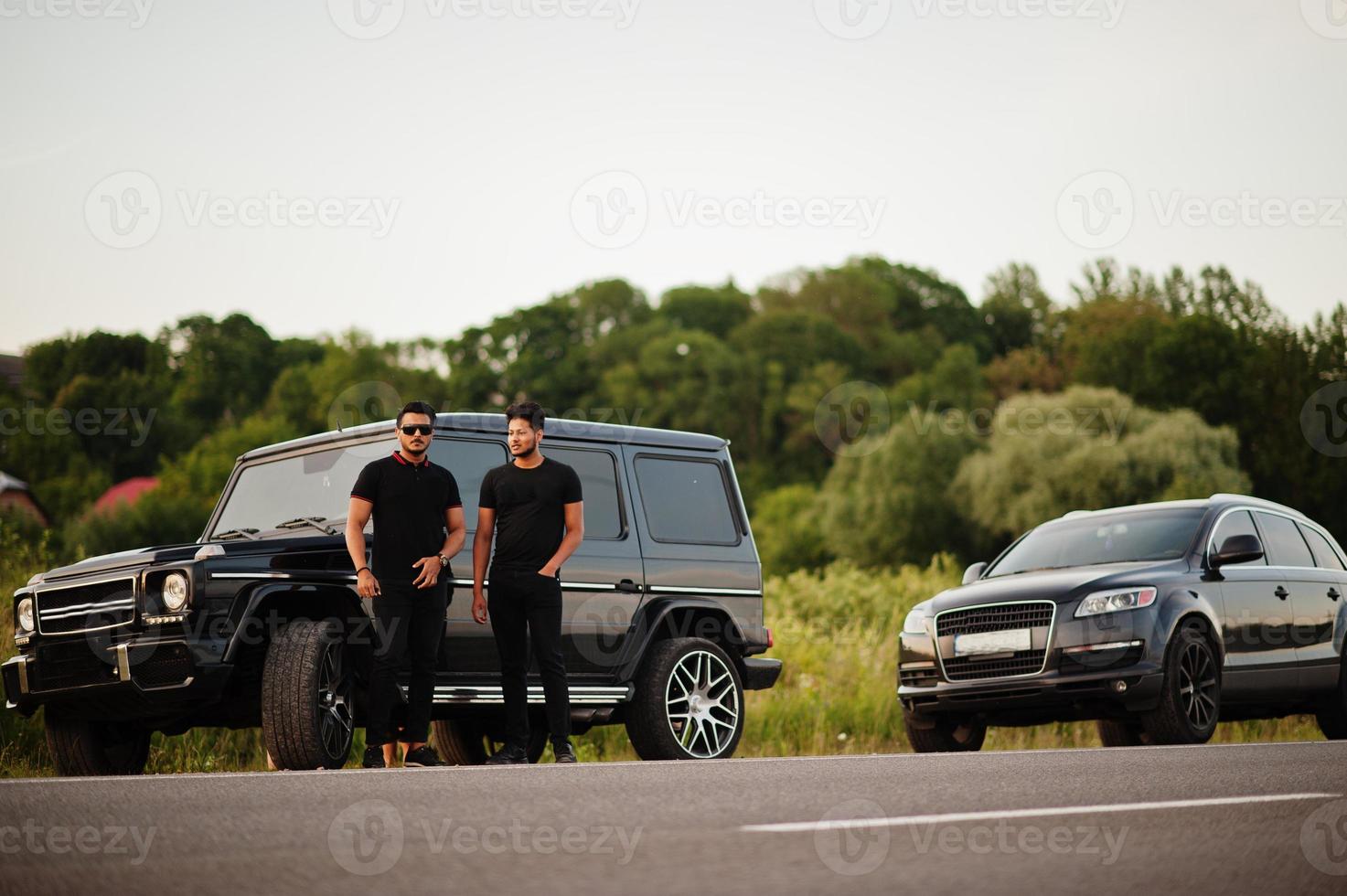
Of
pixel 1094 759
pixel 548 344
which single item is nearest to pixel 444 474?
pixel 1094 759

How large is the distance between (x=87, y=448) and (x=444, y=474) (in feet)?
244

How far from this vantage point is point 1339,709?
43.3ft

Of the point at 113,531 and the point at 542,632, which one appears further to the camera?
the point at 113,531

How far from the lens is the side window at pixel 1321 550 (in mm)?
13828

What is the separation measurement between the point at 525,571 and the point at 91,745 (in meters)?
2.77

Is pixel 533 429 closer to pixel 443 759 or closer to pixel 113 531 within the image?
pixel 443 759

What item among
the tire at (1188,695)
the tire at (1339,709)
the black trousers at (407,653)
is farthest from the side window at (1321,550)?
the black trousers at (407,653)

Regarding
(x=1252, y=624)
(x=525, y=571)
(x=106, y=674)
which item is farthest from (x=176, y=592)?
(x=1252, y=624)

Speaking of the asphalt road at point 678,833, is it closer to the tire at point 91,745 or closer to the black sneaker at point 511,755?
the black sneaker at point 511,755

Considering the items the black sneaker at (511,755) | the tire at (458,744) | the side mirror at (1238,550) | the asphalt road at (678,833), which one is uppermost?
the side mirror at (1238,550)

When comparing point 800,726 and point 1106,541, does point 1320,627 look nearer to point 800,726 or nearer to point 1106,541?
point 1106,541

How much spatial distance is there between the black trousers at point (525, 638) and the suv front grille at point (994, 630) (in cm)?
334

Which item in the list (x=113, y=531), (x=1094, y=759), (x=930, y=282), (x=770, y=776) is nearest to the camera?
(x=770, y=776)

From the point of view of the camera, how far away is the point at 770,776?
753 cm
